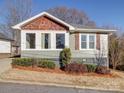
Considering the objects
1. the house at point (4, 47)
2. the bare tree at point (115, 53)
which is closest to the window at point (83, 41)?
the bare tree at point (115, 53)

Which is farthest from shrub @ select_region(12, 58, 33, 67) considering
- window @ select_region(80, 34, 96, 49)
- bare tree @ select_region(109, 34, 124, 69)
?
bare tree @ select_region(109, 34, 124, 69)

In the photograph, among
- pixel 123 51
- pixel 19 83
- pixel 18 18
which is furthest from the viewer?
pixel 18 18

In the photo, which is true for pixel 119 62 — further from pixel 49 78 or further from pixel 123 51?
pixel 49 78

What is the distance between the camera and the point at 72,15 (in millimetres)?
64938

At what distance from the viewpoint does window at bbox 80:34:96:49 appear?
2655 centimetres

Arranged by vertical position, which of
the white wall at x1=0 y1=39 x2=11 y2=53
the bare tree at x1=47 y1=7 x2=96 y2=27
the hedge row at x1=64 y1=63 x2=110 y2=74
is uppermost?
the bare tree at x1=47 y1=7 x2=96 y2=27

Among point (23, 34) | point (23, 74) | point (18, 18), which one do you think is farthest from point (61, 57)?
point (18, 18)

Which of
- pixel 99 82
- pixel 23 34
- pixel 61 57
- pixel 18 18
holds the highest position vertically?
pixel 18 18

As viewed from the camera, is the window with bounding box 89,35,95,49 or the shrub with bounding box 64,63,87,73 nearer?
the shrub with bounding box 64,63,87,73

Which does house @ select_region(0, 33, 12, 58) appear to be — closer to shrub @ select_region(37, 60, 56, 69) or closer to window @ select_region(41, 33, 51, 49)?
window @ select_region(41, 33, 51, 49)

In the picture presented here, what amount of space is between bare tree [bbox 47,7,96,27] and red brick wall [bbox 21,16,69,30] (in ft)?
123

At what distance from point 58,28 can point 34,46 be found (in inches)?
113

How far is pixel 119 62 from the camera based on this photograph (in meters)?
30.4

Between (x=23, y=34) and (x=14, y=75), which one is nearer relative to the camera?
(x=14, y=75)
